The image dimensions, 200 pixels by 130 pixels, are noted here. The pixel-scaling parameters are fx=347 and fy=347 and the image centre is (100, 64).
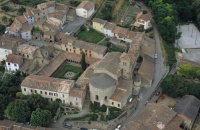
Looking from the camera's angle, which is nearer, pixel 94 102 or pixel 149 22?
pixel 94 102

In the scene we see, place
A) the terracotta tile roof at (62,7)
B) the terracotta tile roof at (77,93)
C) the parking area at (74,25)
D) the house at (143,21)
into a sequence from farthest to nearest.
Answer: the terracotta tile roof at (62,7), the parking area at (74,25), the house at (143,21), the terracotta tile roof at (77,93)

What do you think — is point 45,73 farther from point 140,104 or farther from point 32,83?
point 140,104

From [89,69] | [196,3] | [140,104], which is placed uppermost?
[196,3]

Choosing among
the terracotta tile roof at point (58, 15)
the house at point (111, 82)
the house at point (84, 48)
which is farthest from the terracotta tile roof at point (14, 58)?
the terracotta tile roof at point (58, 15)

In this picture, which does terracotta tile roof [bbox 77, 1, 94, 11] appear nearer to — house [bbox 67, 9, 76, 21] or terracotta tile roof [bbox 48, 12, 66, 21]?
house [bbox 67, 9, 76, 21]

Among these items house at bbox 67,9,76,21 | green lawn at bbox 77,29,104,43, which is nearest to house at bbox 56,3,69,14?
house at bbox 67,9,76,21

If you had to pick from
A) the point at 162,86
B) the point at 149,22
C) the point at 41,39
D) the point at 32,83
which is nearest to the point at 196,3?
the point at 149,22

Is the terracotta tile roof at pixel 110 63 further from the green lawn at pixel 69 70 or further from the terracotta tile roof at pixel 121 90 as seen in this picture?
the green lawn at pixel 69 70
